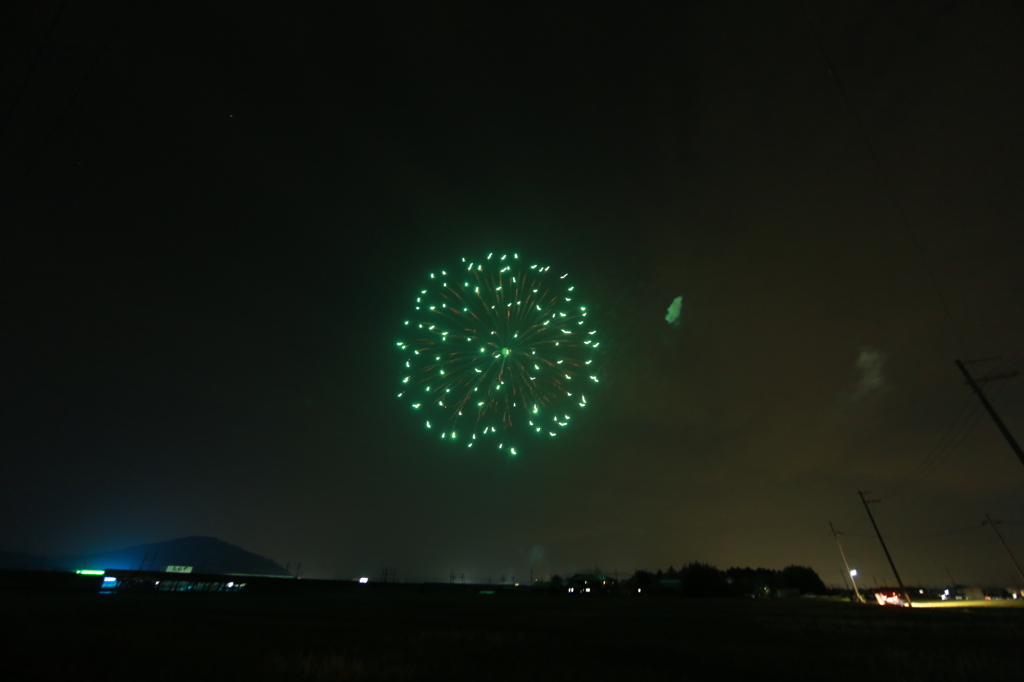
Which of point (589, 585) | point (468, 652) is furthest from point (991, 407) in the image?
point (589, 585)

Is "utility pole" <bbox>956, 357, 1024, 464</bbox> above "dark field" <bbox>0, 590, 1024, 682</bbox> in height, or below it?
above

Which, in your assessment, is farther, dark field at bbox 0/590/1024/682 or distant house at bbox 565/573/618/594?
distant house at bbox 565/573/618/594

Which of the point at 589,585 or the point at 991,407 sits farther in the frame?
the point at 589,585

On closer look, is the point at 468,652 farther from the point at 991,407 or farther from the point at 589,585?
the point at 589,585

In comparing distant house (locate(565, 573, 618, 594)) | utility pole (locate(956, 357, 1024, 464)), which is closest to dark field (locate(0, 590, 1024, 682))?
utility pole (locate(956, 357, 1024, 464))

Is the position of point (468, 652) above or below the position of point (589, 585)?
below

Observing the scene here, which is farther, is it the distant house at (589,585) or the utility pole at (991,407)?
the distant house at (589,585)

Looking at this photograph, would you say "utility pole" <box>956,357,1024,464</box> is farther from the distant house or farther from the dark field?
the distant house

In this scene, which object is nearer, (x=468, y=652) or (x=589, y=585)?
(x=468, y=652)

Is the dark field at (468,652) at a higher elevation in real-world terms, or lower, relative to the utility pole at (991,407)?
lower

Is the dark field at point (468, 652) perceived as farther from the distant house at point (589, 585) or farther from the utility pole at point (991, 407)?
the distant house at point (589, 585)

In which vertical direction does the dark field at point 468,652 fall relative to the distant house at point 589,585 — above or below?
below

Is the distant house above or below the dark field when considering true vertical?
above

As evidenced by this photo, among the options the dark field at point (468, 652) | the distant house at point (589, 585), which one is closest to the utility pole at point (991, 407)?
the dark field at point (468, 652)
